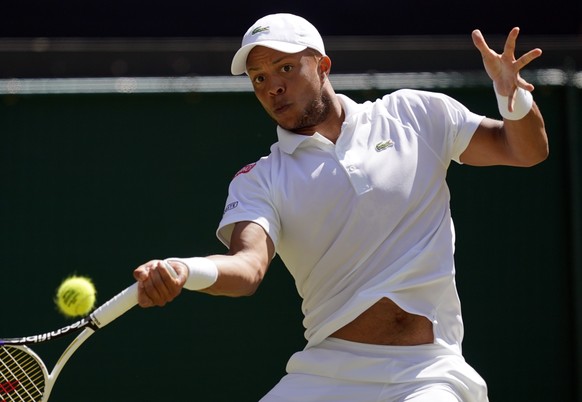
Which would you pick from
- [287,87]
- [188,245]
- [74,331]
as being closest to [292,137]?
[287,87]

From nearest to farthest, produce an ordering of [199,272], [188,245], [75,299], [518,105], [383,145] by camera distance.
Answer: [199,272] < [518,105] < [75,299] < [383,145] < [188,245]

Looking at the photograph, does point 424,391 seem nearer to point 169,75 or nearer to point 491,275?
point 491,275

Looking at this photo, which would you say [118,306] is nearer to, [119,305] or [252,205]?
[119,305]

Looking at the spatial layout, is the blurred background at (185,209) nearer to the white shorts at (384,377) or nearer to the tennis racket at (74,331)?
the tennis racket at (74,331)

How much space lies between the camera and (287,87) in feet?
12.0

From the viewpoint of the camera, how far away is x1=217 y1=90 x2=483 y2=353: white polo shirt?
3465 mm

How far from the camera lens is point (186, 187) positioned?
5.60 m

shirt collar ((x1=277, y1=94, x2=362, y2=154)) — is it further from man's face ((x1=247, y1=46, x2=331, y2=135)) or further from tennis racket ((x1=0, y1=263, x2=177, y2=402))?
tennis racket ((x1=0, y1=263, x2=177, y2=402))

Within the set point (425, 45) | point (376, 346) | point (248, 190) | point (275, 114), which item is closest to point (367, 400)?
point (376, 346)

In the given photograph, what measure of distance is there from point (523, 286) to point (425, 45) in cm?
141

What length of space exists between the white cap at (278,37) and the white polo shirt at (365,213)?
0.29 meters

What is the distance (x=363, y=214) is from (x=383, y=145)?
10.5 inches

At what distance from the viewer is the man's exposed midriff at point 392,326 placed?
11.2ft

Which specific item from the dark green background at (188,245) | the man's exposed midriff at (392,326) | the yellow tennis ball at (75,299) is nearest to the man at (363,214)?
the man's exposed midriff at (392,326)
